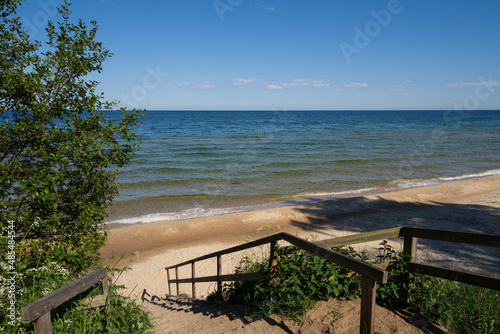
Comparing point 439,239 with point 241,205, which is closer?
point 439,239

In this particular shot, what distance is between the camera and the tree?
4.35 metres

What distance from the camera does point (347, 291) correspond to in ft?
12.7

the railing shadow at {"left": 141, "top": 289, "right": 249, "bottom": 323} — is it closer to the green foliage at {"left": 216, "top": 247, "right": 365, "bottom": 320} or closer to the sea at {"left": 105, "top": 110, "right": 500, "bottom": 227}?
the green foliage at {"left": 216, "top": 247, "right": 365, "bottom": 320}

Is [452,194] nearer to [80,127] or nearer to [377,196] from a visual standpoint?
Result: [377,196]

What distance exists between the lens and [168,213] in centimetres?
1493

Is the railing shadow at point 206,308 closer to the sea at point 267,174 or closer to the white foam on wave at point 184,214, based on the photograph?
the white foam on wave at point 184,214

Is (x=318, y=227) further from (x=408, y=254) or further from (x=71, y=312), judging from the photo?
(x=71, y=312)

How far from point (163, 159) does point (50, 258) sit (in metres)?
23.7

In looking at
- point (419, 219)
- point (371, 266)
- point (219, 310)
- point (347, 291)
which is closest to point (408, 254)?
point (347, 291)

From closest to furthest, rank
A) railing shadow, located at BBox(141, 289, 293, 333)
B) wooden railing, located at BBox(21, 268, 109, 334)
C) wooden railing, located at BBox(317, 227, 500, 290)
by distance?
wooden railing, located at BBox(21, 268, 109, 334), wooden railing, located at BBox(317, 227, 500, 290), railing shadow, located at BBox(141, 289, 293, 333)

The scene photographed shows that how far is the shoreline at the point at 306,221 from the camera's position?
468 inches

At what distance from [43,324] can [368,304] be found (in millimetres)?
2645

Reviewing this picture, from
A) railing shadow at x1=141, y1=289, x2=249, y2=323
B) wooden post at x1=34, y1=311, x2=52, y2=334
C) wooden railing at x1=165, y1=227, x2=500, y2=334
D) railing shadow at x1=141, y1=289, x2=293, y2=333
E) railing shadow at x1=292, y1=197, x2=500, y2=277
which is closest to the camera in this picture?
wooden post at x1=34, y1=311, x2=52, y2=334

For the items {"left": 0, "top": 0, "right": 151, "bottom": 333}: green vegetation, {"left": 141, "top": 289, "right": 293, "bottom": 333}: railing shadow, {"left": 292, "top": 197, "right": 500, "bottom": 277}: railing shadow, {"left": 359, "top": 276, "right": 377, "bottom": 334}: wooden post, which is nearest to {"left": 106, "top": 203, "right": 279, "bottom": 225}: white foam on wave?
{"left": 292, "top": 197, "right": 500, "bottom": 277}: railing shadow
